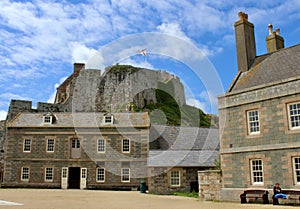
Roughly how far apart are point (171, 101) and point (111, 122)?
34365mm

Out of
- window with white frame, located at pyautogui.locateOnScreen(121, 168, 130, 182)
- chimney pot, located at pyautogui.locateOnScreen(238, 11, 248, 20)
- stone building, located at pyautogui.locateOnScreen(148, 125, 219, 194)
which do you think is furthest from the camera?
window with white frame, located at pyautogui.locateOnScreen(121, 168, 130, 182)

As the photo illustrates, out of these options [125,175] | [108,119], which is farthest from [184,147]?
[108,119]

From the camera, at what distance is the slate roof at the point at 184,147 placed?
22.7m

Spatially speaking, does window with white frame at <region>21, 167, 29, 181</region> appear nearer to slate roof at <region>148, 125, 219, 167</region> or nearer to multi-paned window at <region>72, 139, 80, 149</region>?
multi-paned window at <region>72, 139, 80, 149</region>

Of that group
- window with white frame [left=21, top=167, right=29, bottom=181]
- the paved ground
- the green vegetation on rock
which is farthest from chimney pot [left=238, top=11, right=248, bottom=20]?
the green vegetation on rock

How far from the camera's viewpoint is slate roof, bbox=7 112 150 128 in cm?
2844

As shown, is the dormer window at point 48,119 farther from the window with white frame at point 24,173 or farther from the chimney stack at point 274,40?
the chimney stack at point 274,40

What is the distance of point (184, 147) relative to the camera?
2572 cm

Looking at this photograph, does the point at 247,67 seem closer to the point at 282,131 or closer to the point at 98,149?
the point at 282,131

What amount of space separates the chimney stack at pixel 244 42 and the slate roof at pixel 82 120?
11639 mm

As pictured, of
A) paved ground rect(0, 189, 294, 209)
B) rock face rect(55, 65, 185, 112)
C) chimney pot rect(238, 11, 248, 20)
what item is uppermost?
rock face rect(55, 65, 185, 112)

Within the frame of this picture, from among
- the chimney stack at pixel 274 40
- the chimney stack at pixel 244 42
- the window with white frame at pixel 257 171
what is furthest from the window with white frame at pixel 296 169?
the chimney stack at pixel 274 40

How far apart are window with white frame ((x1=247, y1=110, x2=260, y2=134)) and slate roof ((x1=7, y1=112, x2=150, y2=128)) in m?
13.1

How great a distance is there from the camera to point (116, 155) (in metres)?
28.0
